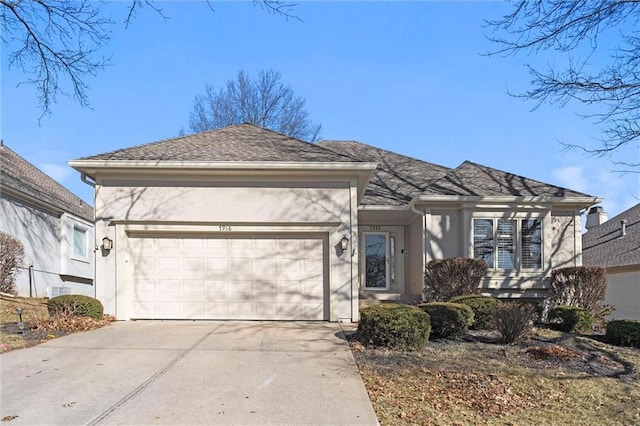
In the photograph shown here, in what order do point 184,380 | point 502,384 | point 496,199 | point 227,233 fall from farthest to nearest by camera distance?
point 496,199, point 227,233, point 502,384, point 184,380

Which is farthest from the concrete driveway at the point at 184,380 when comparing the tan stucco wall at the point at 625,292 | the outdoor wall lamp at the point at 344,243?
the tan stucco wall at the point at 625,292

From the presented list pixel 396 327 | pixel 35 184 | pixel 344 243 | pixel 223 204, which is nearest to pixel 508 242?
pixel 344 243

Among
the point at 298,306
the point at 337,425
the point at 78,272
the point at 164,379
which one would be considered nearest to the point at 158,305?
the point at 298,306

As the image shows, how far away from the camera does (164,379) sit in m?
6.93

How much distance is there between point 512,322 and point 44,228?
52.6 feet

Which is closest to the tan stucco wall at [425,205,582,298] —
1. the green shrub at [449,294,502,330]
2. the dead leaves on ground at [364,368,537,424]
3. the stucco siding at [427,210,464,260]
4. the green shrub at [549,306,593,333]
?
the stucco siding at [427,210,464,260]

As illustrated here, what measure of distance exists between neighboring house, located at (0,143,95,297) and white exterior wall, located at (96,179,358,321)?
6.27m

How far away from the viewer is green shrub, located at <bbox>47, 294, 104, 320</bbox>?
10680mm

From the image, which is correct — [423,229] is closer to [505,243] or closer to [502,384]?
[505,243]

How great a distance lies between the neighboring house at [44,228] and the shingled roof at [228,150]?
6.11 meters

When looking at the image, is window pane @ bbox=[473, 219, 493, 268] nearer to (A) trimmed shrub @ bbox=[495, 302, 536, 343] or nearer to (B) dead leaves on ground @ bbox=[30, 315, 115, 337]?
(A) trimmed shrub @ bbox=[495, 302, 536, 343]

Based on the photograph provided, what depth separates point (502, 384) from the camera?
7.18 metres

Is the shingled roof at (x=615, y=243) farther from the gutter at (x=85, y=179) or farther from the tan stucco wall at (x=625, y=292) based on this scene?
the gutter at (x=85, y=179)

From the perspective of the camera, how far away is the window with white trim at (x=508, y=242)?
1456 centimetres
